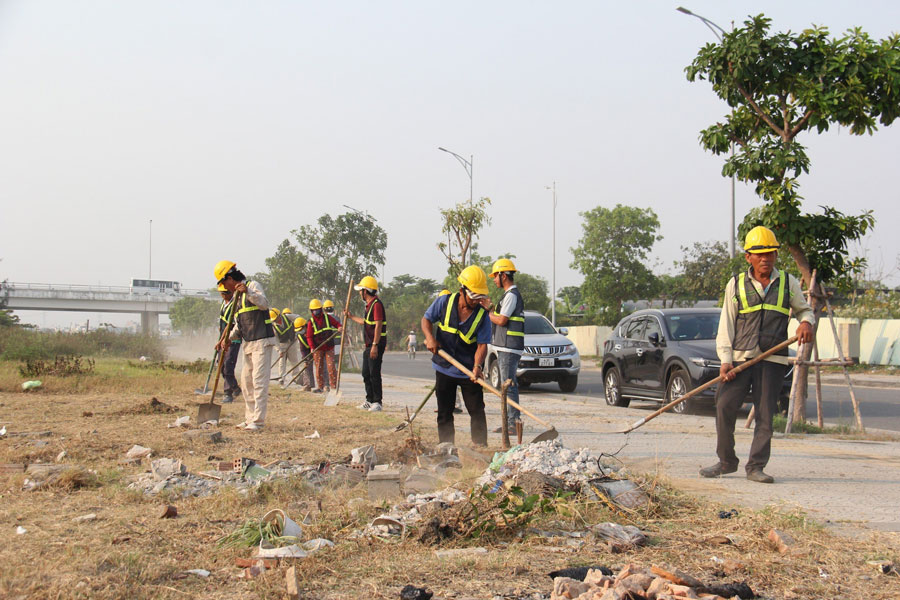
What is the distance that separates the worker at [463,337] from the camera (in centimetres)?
816

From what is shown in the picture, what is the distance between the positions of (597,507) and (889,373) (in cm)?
2404

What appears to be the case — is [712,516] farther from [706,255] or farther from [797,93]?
[706,255]

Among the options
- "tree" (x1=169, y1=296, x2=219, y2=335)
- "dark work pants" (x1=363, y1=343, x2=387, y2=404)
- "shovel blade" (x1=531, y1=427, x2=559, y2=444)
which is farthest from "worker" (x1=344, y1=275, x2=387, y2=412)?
"tree" (x1=169, y1=296, x2=219, y2=335)

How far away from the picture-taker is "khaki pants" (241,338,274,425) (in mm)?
10305

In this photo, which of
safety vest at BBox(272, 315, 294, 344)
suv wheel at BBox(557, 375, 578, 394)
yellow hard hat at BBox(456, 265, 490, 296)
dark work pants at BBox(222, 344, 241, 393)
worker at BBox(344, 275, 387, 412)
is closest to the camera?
yellow hard hat at BBox(456, 265, 490, 296)

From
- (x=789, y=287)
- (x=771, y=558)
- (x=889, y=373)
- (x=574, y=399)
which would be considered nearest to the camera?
(x=771, y=558)

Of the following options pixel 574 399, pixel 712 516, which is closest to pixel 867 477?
pixel 712 516

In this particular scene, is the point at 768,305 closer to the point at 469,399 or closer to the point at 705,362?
the point at 469,399

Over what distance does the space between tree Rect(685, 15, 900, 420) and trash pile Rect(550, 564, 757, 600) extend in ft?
22.3

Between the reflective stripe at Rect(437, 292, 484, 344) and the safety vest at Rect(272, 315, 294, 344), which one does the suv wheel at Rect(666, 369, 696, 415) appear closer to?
the reflective stripe at Rect(437, 292, 484, 344)

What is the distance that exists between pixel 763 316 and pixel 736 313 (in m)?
0.27

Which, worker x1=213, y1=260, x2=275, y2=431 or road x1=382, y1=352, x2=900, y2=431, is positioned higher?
worker x1=213, y1=260, x2=275, y2=431

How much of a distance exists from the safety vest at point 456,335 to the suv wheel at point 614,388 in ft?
23.4

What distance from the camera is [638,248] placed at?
42594 millimetres
